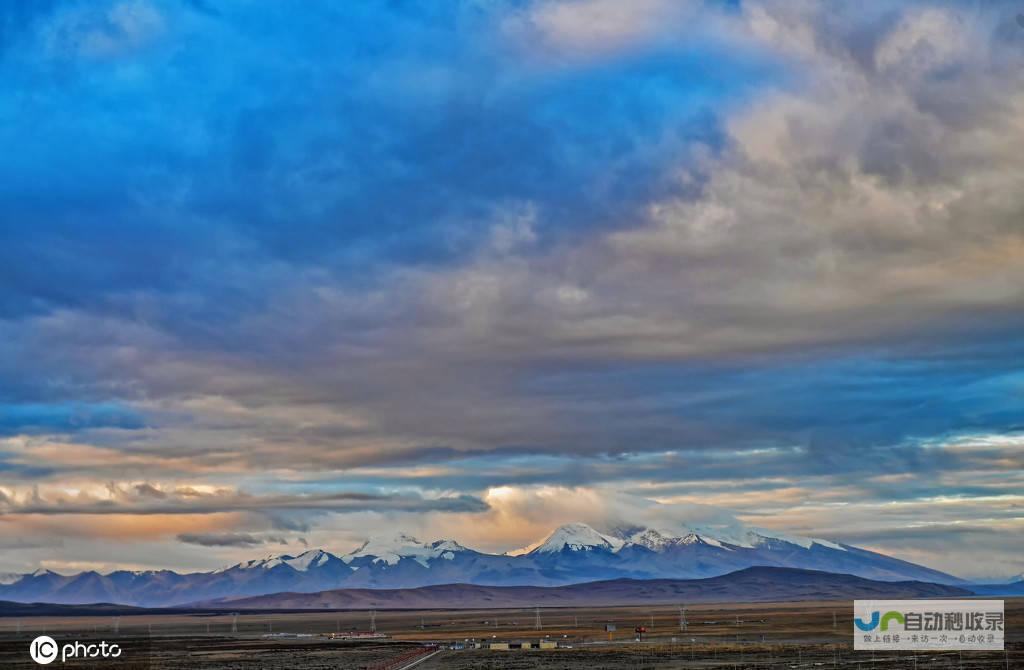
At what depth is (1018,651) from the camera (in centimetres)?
13438

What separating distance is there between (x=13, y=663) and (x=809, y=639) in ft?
375

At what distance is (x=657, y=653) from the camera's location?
5866 inches

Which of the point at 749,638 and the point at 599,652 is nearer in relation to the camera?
the point at 599,652

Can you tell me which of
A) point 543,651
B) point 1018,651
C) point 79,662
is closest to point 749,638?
point 543,651

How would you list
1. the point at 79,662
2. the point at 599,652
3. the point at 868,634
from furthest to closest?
the point at 599,652, the point at 79,662, the point at 868,634

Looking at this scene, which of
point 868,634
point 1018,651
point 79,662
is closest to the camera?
point 868,634

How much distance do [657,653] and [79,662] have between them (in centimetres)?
7272

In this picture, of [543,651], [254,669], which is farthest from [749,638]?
[254,669]

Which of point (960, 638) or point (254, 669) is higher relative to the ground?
point (960, 638)

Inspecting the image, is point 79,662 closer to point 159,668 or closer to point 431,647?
point 159,668

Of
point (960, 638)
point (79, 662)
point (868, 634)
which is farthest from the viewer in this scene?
point (79, 662)

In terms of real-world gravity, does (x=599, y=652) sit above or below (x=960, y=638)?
below

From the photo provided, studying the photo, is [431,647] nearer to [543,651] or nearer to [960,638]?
[543,651]

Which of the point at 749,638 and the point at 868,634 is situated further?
the point at 749,638
